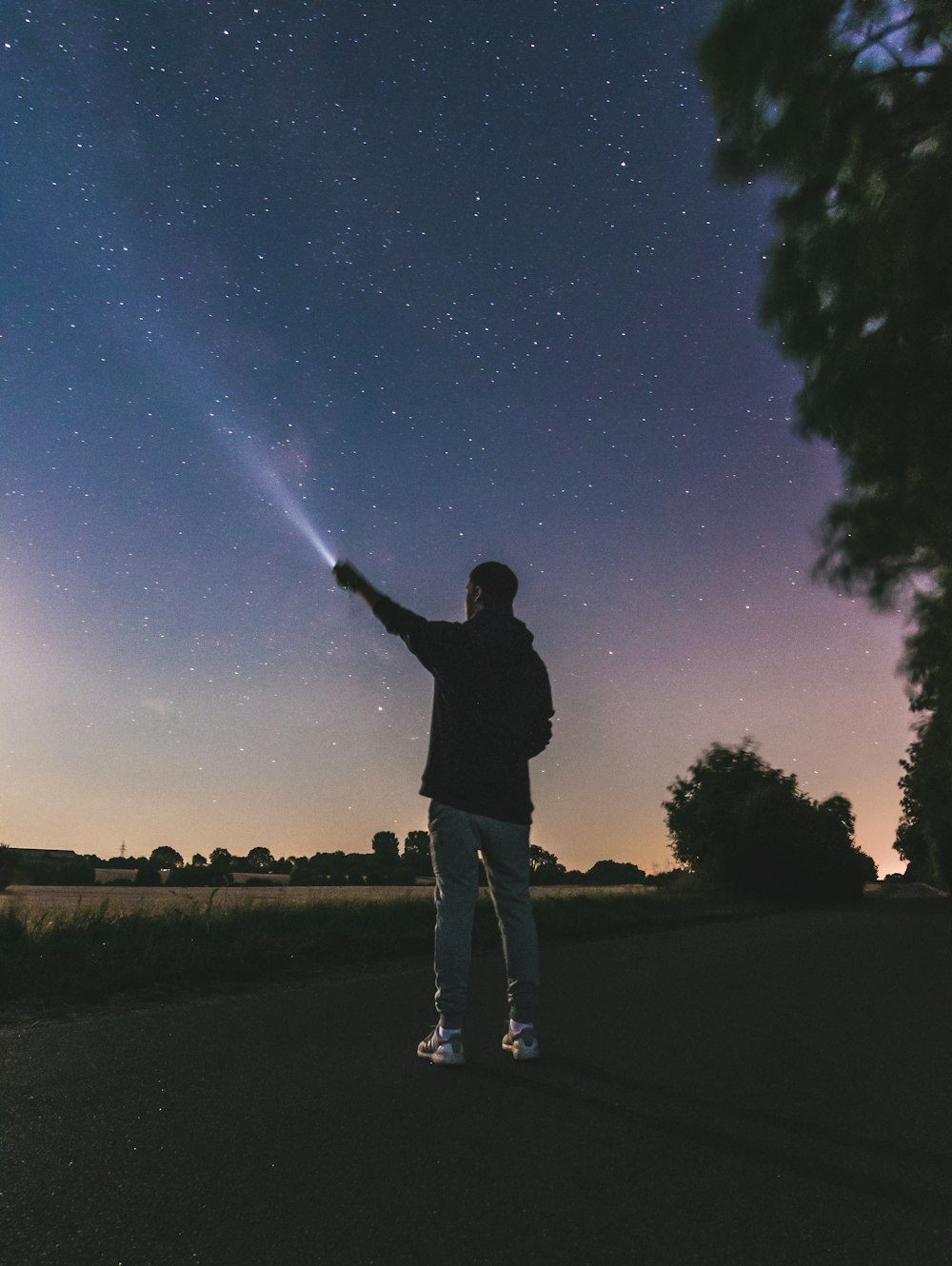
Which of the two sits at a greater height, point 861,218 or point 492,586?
point 861,218

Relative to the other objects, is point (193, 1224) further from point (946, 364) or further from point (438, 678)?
point (946, 364)

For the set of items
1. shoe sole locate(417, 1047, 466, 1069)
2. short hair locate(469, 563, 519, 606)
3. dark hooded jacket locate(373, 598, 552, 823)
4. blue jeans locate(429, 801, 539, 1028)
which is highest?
short hair locate(469, 563, 519, 606)

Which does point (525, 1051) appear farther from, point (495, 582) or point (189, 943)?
point (189, 943)

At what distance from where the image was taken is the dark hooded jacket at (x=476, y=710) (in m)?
3.83

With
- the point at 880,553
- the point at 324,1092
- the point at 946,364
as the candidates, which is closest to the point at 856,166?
the point at 946,364

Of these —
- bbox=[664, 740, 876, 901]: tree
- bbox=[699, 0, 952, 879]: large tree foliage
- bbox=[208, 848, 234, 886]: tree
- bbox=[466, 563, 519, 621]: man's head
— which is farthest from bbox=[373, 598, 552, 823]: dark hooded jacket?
bbox=[664, 740, 876, 901]: tree

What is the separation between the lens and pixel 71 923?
7254 millimetres

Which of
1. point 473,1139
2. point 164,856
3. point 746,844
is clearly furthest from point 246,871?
point 473,1139

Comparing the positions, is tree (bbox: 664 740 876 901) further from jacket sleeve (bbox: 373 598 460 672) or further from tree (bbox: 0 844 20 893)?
jacket sleeve (bbox: 373 598 460 672)

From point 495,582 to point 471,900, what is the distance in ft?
4.94

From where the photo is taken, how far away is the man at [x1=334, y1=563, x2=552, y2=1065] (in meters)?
3.65

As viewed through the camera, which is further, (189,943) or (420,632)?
(189,943)

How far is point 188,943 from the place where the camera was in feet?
23.2

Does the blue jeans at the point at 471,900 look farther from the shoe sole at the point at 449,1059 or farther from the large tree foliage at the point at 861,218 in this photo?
the large tree foliage at the point at 861,218
